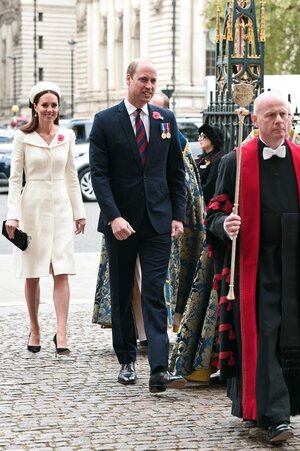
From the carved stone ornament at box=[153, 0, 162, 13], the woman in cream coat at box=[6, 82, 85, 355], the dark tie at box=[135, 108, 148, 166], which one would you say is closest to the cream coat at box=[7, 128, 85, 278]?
the woman in cream coat at box=[6, 82, 85, 355]

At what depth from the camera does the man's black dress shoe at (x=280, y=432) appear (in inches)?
234

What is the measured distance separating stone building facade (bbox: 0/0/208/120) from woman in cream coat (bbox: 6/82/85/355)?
4052 centimetres

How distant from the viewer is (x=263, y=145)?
6215 mm

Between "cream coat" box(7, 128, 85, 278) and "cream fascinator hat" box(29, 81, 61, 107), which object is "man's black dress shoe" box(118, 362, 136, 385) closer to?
"cream coat" box(7, 128, 85, 278)

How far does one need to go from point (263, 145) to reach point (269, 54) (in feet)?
119

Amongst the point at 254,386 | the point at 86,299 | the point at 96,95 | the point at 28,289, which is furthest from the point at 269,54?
the point at 96,95

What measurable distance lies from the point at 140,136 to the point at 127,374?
1.51m

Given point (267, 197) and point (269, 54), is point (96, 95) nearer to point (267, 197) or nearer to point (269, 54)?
point (269, 54)

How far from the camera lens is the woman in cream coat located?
28.3ft

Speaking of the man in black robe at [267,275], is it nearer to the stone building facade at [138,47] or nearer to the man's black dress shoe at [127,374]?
the man's black dress shoe at [127,374]

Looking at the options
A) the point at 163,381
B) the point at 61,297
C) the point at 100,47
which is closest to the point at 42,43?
the point at 100,47

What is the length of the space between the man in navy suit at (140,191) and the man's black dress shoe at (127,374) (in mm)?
13

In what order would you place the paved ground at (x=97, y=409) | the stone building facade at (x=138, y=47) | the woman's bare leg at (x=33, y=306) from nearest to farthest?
the paved ground at (x=97, y=409), the woman's bare leg at (x=33, y=306), the stone building facade at (x=138, y=47)

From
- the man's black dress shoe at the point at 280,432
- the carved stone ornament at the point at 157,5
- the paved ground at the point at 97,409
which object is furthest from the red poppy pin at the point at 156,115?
the carved stone ornament at the point at 157,5
